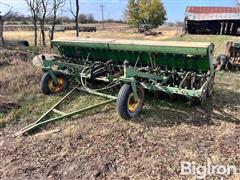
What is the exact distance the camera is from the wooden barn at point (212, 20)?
83.8 feet

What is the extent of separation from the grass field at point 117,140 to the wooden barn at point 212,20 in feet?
68.9

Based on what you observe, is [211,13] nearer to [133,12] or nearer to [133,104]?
[133,12]

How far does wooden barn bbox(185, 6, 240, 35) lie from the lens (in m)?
25.5

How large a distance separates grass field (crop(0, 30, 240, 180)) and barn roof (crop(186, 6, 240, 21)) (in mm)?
21006

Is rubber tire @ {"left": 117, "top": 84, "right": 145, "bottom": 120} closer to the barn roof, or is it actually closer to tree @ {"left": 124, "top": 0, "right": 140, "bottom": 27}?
the barn roof

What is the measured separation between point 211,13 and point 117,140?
2449cm

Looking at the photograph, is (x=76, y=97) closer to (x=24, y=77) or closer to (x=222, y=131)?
(x=24, y=77)

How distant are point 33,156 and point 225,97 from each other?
161 inches

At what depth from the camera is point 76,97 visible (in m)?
6.32

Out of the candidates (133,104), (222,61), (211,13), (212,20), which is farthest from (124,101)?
(211,13)

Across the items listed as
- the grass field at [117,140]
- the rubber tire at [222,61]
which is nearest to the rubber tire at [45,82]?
the grass field at [117,140]

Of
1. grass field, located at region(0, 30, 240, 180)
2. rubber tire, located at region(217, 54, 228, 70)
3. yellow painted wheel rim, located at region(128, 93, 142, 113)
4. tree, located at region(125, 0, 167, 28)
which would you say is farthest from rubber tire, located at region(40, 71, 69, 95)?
tree, located at region(125, 0, 167, 28)

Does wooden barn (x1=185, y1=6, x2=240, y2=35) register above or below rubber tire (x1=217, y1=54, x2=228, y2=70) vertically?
above

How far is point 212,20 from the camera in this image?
26172 mm
